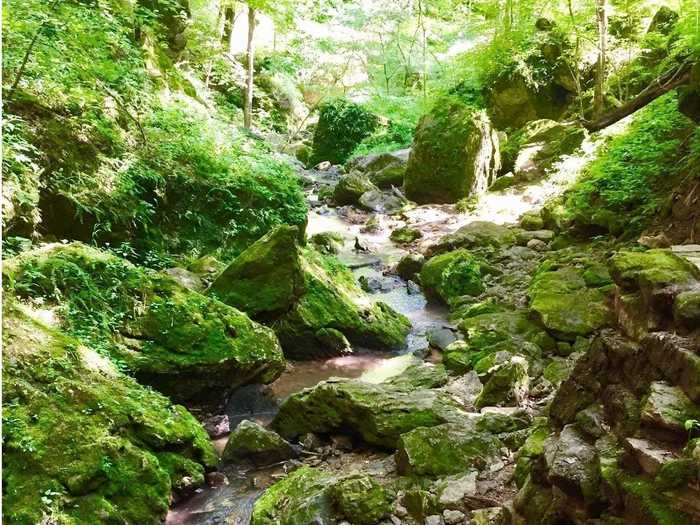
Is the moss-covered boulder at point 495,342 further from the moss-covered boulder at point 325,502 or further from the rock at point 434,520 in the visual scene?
the rock at point 434,520

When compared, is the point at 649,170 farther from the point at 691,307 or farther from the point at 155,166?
the point at 155,166

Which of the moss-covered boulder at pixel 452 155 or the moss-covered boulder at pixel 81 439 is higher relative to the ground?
the moss-covered boulder at pixel 452 155

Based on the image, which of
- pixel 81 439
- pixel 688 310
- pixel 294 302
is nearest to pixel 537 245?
pixel 294 302

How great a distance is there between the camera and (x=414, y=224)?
48.8ft

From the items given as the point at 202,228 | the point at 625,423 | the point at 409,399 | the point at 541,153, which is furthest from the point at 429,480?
the point at 541,153

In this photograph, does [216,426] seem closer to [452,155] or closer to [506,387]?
[506,387]

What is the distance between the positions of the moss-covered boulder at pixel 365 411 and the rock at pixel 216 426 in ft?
1.73

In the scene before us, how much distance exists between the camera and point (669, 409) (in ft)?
9.09

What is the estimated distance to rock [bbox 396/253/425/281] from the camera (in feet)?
37.8

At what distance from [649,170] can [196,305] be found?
7.43 metres

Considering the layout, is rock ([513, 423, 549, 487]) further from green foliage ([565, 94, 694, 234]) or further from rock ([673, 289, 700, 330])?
green foliage ([565, 94, 694, 234])

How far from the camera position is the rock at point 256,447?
552 centimetres

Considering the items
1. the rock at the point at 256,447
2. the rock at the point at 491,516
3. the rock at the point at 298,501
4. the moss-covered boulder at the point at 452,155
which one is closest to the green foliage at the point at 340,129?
the moss-covered boulder at the point at 452,155

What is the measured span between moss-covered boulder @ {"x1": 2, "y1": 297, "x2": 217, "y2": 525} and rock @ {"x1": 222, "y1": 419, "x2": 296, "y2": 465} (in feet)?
1.00
